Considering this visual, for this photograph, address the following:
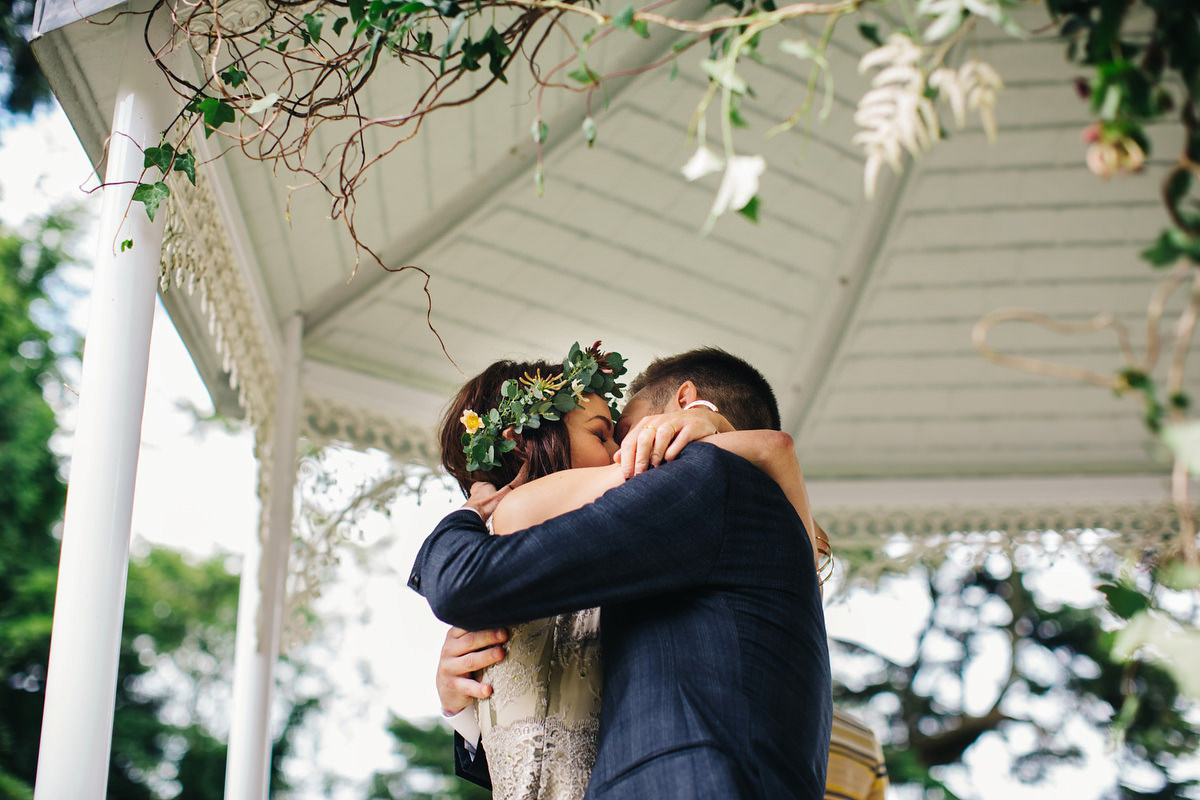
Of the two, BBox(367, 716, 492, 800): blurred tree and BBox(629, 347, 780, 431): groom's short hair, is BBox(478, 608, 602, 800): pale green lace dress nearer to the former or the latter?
BBox(629, 347, 780, 431): groom's short hair

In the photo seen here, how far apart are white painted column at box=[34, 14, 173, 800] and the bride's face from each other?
0.79 metres

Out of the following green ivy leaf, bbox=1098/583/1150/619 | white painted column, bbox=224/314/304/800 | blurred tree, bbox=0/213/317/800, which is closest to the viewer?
green ivy leaf, bbox=1098/583/1150/619

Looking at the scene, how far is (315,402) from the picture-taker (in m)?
3.77

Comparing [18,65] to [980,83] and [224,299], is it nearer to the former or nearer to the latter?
[224,299]

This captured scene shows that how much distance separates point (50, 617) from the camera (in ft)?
33.4

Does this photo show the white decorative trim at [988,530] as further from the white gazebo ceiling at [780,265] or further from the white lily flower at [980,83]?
the white lily flower at [980,83]

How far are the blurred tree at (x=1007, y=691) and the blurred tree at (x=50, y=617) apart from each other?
650 centimetres

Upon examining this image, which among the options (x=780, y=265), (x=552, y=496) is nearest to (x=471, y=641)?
(x=552, y=496)

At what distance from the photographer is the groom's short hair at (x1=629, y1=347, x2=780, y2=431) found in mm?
1919

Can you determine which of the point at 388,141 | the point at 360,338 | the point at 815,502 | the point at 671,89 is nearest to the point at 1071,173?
the point at 671,89

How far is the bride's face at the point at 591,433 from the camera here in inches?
72.3

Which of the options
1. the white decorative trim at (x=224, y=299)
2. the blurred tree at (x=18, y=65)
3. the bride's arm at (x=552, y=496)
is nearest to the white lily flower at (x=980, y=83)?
the bride's arm at (x=552, y=496)

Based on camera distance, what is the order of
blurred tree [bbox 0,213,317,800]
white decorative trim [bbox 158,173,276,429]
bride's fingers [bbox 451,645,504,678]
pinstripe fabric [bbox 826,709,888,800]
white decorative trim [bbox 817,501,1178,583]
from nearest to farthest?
bride's fingers [bbox 451,645,504,678]
white decorative trim [bbox 158,173,276,429]
pinstripe fabric [bbox 826,709,888,800]
white decorative trim [bbox 817,501,1178,583]
blurred tree [bbox 0,213,317,800]

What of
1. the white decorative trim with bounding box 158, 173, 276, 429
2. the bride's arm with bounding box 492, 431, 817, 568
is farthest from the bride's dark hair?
the white decorative trim with bounding box 158, 173, 276, 429
